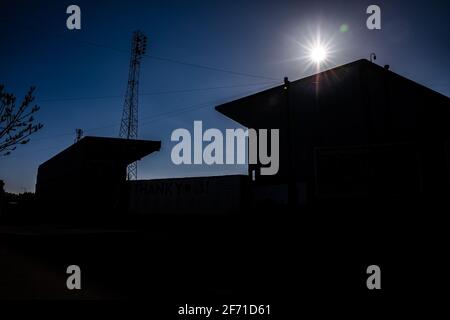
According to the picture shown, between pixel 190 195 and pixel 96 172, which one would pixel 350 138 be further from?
pixel 96 172

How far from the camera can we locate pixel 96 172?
2091cm

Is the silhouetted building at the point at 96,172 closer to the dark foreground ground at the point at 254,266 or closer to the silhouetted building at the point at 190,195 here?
the silhouetted building at the point at 190,195

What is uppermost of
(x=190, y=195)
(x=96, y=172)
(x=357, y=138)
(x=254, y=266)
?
(x=357, y=138)

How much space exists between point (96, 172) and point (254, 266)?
17.3 m

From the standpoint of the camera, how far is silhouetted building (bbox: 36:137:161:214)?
66.2 feet

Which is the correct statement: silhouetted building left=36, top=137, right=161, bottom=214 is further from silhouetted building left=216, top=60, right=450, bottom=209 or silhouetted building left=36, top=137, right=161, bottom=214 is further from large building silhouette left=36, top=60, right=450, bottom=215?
silhouetted building left=216, top=60, right=450, bottom=209

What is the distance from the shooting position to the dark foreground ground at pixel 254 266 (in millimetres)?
4465

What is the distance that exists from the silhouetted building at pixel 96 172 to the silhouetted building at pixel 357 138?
1003 centimetres

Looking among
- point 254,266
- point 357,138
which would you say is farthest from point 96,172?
point 254,266

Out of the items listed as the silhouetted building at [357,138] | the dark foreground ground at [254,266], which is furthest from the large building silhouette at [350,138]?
the dark foreground ground at [254,266]

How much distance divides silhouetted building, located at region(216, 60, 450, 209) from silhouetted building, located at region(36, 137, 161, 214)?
10.0m
